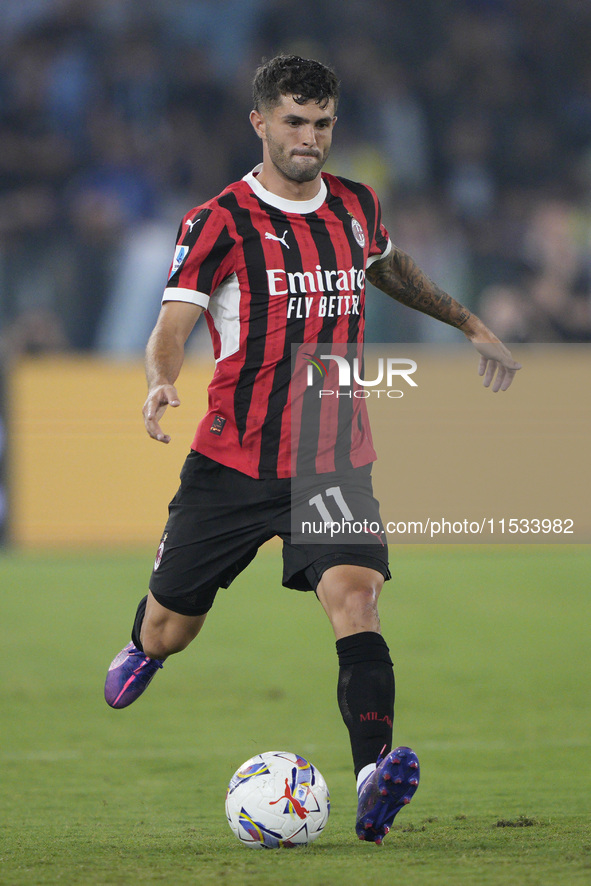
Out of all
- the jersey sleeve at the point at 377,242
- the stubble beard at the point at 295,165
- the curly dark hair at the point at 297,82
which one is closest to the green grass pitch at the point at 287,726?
the jersey sleeve at the point at 377,242

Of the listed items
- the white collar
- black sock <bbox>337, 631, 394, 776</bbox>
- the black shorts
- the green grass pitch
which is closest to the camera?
the green grass pitch

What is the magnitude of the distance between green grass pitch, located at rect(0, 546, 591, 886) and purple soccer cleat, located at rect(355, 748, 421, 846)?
9 centimetres

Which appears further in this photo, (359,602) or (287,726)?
(287,726)

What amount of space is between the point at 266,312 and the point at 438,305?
2.78 ft

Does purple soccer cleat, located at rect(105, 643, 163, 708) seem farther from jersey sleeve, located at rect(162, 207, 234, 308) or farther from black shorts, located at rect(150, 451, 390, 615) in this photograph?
jersey sleeve, located at rect(162, 207, 234, 308)

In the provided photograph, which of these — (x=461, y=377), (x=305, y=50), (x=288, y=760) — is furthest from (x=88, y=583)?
(x=305, y=50)

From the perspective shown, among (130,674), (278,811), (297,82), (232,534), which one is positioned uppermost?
(297,82)

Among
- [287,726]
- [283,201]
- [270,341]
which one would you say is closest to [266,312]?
[270,341]

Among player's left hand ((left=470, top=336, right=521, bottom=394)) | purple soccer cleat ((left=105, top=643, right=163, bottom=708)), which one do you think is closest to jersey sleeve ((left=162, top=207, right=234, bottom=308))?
player's left hand ((left=470, top=336, right=521, bottom=394))

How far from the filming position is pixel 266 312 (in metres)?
4.06

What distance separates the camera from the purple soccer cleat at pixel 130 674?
4.65m

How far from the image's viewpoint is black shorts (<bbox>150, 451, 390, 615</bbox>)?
12.9 feet

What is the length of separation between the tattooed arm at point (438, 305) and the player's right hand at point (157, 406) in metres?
1.14

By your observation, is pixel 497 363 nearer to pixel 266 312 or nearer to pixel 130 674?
pixel 266 312
